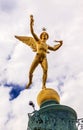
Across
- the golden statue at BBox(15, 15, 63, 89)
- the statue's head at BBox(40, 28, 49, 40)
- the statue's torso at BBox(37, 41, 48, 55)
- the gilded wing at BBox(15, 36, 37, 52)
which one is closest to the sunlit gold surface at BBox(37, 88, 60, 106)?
the golden statue at BBox(15, 15, 63, 89)

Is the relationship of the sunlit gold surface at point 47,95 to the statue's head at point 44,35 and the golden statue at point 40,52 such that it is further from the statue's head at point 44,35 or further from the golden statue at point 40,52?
the statue's head at point 44,35

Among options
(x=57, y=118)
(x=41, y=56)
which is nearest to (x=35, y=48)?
(x=41, y=56)

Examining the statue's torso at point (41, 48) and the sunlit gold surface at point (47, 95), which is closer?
the sunlit gold surface at point (47, 95)

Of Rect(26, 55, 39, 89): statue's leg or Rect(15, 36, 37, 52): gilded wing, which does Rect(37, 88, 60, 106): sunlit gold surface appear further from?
Rect(15, 36, 37, 52): gilded wing

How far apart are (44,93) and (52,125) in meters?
1.42

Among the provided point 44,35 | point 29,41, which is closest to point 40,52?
point 44,35

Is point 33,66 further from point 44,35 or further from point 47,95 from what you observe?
point 47,95

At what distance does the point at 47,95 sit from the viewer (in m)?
15.4

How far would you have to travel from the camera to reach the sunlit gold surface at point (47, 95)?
50.3ft

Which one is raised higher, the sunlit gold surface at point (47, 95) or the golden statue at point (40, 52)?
the golden statue at point (40, 52)

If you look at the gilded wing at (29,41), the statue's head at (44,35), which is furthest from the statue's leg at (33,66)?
the statue's head at (44,35)

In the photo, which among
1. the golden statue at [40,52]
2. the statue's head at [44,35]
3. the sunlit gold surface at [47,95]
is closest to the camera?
the sunlit gold surface at [47,95]

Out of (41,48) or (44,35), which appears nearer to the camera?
(41,48)

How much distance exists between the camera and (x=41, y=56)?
16.6 m
